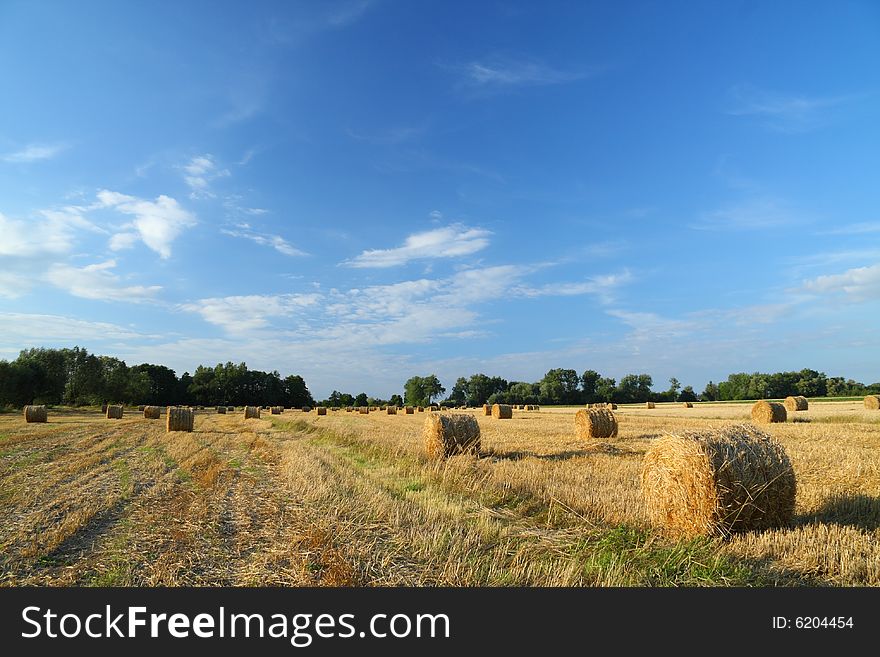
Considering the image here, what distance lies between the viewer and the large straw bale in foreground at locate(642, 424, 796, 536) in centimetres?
627

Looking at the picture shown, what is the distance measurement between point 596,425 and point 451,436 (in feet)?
20.4

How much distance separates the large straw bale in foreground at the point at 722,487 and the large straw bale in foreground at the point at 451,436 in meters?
7.08

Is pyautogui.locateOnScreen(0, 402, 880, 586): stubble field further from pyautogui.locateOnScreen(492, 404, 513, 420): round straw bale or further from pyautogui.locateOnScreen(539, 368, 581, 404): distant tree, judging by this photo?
pyautogui.locateOnScreen(539, 368, 581, 404): distant tree

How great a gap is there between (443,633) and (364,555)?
1985 millimetres

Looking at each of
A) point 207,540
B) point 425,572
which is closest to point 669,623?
point 425,572

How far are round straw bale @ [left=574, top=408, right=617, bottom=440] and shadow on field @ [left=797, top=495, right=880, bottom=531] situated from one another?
32.3ft

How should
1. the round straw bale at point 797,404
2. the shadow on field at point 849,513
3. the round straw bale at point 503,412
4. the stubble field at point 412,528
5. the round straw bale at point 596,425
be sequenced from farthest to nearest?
the round straw bale at point 503,412
the round straw bale at point 797,404
the round straw bale at point 596,425
the shadow on field at point 849,513
the stubble field at point 412,528

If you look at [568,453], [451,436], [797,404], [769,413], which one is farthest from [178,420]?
[797,404]

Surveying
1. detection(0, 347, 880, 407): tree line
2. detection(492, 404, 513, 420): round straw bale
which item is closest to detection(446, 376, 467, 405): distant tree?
detection(0, 347, 880, 407): tree line

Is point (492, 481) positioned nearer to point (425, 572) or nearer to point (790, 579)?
point (425, 572)

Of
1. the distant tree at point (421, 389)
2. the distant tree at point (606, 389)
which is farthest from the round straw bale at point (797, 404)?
the distant tree at point (421, 389)

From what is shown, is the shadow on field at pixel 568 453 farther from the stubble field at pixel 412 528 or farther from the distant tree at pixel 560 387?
the distant tree at pixel 560 387

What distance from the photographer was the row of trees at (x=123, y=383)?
208ft

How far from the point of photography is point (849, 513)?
6570 mm
